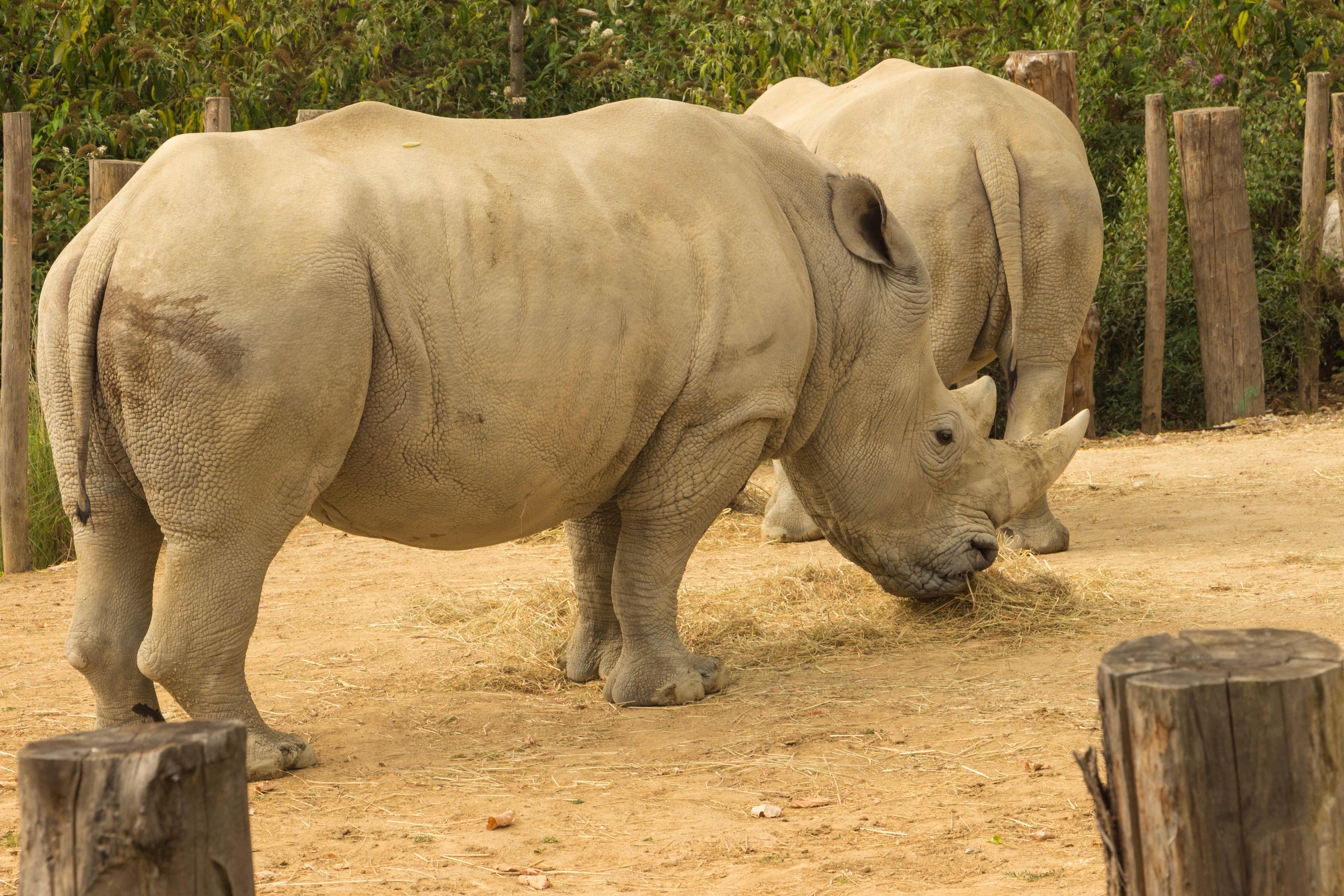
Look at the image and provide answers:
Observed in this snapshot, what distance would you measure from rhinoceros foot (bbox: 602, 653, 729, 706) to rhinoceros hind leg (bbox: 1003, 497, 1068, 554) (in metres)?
2.63

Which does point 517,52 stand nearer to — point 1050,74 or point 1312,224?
point 1050,74

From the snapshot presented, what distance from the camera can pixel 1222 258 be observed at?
11000 millimetres

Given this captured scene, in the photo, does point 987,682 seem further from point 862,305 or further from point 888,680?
point 862,305

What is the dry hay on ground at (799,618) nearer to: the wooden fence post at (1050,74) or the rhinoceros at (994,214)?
the rhinoceros at (994,214)

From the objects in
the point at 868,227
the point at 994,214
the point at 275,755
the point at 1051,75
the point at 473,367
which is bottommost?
the point at 275,755

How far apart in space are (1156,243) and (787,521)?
4.57m

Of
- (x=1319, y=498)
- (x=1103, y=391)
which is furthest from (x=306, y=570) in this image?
(x=1103, y=391)

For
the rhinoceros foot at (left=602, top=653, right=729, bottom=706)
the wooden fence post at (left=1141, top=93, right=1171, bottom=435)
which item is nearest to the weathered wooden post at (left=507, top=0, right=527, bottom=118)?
the wooden fence post at (left=1141, top=93, right=1171, bottom=435)

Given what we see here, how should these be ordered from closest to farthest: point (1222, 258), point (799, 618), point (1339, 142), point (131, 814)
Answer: point (131, 814), point (799, 618), point (1222, 258), point (1339, 142)

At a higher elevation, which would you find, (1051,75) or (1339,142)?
(1051,75)

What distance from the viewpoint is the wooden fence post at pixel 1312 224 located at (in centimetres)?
1120

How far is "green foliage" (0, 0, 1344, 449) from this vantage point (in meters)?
11.5

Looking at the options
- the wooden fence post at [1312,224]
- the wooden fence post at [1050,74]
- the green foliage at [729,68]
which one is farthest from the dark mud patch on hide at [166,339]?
the wooden fence post at [1312,224]

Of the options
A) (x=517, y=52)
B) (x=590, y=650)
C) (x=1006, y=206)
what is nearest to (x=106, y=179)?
(x=590, y=650)
